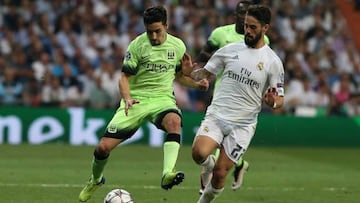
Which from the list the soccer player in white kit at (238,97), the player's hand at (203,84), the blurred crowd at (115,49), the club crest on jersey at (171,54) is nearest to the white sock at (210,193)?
the soccer player in white kit at (238,97)

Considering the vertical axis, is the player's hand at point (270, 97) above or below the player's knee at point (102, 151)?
above

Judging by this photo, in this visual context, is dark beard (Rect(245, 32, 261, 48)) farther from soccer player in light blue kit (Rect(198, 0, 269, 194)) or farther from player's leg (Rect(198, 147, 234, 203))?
soccer player in light blue kit (Rect(198, 0, 269, 194))

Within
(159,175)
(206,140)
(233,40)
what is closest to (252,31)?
(206,140)

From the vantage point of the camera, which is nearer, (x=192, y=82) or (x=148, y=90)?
(x=148, y=90)

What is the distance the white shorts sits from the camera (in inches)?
403

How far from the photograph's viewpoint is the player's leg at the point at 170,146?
10.5 metres

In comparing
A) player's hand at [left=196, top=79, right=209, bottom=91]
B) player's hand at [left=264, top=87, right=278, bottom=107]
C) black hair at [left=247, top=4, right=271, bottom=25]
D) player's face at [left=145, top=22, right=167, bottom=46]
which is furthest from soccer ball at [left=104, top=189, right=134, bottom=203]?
black hair at [left=247, top=4, right=271, bottom=25]

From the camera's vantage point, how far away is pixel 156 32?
37.0 feet

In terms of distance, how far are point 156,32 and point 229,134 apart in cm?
171

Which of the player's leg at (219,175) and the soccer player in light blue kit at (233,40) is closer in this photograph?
the player's leg at (219,175)

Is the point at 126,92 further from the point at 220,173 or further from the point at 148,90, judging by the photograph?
the point at 220,173

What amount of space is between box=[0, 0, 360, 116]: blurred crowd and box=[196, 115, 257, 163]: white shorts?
1107 centimetres

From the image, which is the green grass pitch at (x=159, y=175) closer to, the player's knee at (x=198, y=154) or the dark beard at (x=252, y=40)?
the player's knee at (x=198, y=154)

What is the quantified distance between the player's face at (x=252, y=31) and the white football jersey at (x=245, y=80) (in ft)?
0.38
